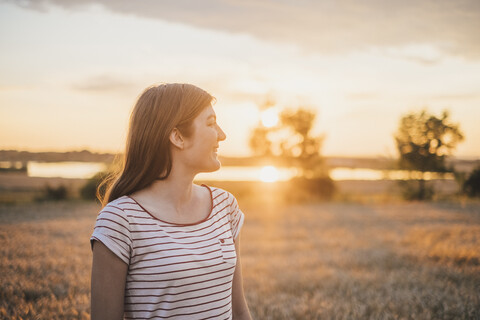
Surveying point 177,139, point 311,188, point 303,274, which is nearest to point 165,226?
point 177,139

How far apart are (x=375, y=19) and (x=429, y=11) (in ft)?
4.93

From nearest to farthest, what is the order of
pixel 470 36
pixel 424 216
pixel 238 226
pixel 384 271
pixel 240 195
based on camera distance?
pixel 238 226 → pixel 384 271 → pixel 470 36 → pixel 424 216 → pixel 240 195

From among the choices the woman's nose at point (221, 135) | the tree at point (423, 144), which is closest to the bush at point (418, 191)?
the tree at point (423, 144)

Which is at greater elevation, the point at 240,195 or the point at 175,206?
the point at 175,206

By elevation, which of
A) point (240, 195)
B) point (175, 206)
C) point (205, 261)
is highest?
point (175, 206)

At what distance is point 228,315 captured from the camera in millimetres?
2770

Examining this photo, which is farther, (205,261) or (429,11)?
(429,11)

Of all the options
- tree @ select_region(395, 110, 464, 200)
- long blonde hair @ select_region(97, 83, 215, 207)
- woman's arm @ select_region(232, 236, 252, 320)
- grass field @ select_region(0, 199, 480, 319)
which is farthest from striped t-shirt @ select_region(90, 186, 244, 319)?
tree @ select_region(395, 110, 464, 200)

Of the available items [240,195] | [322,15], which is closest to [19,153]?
[322,15]

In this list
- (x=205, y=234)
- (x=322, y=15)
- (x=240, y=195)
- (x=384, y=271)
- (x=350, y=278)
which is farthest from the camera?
(x=240, y=195)

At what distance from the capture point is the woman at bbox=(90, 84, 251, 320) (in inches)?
91.1

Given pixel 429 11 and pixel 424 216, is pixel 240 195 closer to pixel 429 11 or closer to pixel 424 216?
pixel 424 216

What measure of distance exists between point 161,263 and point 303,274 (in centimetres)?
552

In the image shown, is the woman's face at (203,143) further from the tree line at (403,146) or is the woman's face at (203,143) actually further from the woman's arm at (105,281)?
the tree line at (403,146)
